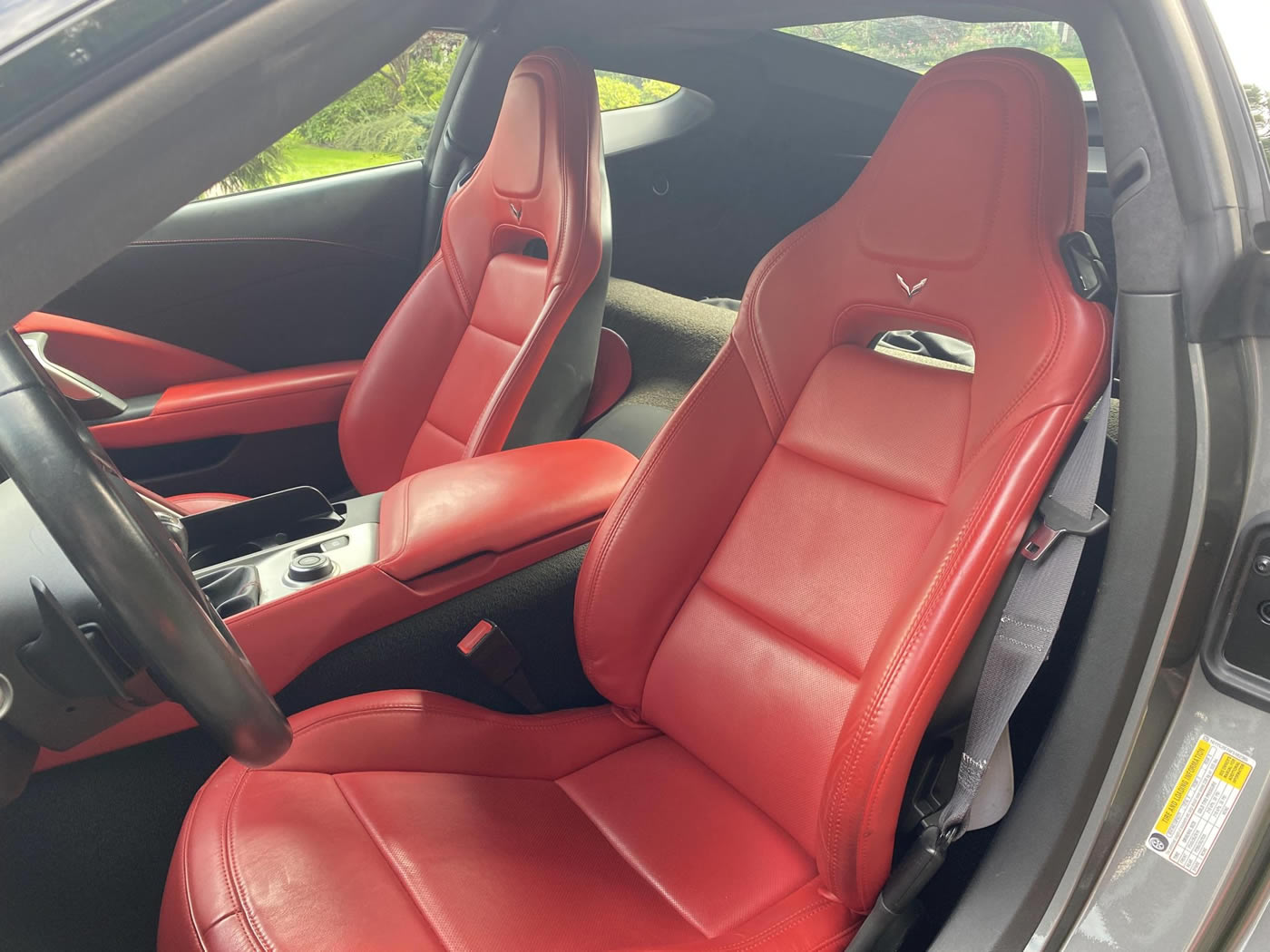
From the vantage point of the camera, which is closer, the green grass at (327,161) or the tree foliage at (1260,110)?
the tree foliage at (1260,110)

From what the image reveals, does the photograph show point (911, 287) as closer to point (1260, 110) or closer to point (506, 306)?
point (1260, 110)

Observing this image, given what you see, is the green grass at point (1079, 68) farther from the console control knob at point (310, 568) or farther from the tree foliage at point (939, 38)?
the console control knob at point (310, 568)

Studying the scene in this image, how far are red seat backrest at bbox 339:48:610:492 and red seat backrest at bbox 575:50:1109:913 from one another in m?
0.51

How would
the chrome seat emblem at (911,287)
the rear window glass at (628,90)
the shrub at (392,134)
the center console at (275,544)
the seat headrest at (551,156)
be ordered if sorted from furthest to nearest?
the rear window glass at (628,90) → the shrub at (392,134) → the seat headrest at (551,156) → the center console at (275,544) → the chrome seat emblem at (911,287)

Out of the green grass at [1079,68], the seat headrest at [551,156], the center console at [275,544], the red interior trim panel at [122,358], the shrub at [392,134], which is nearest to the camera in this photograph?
the green grass at [1079,68]

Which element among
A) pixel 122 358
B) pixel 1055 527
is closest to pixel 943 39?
pixel 1055 527

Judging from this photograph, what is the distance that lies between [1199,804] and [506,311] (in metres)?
1.36

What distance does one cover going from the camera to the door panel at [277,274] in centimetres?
198

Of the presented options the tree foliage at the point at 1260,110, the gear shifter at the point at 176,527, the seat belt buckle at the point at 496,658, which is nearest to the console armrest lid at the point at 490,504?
the seat belt buckle at the point at 496,658

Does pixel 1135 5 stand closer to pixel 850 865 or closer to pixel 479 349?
pixel 850 865

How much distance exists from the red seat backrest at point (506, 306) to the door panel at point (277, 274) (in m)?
0.44

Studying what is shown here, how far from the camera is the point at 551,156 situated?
5.08 feet

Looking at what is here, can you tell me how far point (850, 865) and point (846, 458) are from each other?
477mm

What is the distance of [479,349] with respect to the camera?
5.69 ft
